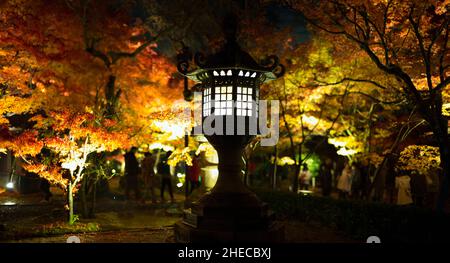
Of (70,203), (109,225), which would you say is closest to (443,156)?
(109,225)

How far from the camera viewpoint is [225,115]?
8.52 m

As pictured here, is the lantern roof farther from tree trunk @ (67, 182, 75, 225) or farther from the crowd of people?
the crowd of people

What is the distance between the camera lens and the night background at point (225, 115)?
8719mm

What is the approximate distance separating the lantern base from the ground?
0.97m

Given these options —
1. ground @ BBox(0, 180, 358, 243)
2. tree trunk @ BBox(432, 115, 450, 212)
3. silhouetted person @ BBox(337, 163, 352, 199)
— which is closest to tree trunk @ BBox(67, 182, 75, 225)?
ground @ BBox(0, 180, 358, 243)

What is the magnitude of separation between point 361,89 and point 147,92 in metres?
10.6

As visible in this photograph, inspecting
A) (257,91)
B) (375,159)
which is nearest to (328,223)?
(375,159)

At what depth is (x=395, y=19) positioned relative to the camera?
10.2m

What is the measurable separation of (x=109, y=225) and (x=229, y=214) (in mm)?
4846

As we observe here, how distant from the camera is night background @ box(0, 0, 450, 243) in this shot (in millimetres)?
8719

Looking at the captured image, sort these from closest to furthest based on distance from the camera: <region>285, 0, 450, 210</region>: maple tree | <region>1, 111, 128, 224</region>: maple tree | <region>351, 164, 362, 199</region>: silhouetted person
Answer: <region>285, 0, 450, 210</region>: maple tree < <region>1, 111, 128, 224</region>: maple tree < <region>351, 164, 362, 199</region>: silhouetted person

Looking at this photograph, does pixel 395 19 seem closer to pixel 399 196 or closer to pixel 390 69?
pixel 390 69

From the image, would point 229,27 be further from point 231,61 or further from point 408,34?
point 408,34

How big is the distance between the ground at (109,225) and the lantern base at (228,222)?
0.97 metres
